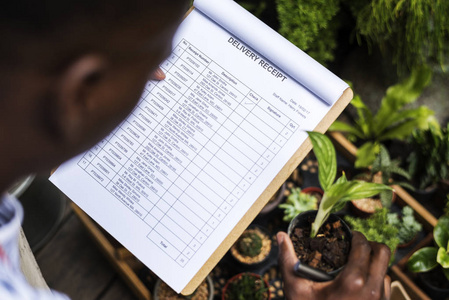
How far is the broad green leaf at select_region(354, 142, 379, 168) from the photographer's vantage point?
3.91 ft

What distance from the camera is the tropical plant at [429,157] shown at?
3.72 feet

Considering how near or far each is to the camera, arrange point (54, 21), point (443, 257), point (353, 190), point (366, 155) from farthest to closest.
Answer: point (366, 155), point (443, 257), point (353, 190), point (54, 21)

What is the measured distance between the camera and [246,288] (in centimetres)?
110

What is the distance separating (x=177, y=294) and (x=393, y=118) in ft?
2.32

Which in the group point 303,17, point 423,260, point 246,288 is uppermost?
point 303,17

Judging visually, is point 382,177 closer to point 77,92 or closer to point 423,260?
point 423,260

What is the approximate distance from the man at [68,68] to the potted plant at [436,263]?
2.71ft

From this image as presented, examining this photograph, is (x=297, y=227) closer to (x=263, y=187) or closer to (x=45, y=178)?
(x=263, y=187)

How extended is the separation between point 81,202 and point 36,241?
0.57 m

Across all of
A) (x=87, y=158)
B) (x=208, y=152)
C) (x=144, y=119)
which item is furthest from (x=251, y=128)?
(x=87, y=158)

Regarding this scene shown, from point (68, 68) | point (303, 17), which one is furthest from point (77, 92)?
point (303, 17)

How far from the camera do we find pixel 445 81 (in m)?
1.36

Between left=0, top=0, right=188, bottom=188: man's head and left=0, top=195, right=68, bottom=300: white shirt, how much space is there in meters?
0.17

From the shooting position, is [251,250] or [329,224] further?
[251,250]
